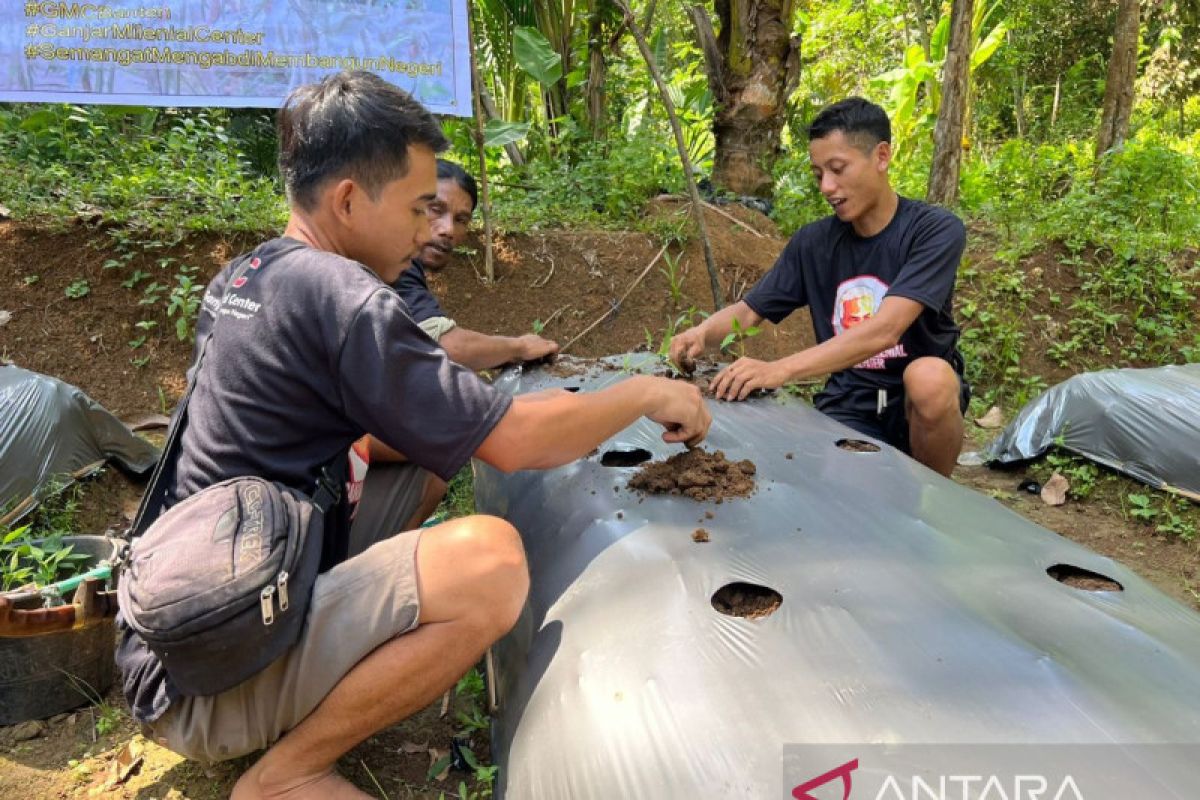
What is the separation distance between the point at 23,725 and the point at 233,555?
1.19 meters

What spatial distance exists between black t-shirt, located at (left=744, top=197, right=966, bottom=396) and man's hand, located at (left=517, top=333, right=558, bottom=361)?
2.77ft

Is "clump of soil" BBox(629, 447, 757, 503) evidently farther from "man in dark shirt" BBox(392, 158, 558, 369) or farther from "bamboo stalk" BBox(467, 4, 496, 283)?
"bamboo stalk" BBox(467, 4, 496, 283)

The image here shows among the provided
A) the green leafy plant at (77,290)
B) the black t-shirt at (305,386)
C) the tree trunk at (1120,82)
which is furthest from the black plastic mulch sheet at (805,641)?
the tree trunk at (1120,82)

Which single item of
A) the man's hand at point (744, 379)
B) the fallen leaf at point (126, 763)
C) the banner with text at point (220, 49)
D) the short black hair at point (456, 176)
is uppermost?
the banner with text at point (220, 49)

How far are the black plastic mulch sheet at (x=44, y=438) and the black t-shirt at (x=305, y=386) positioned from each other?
4.89 ft

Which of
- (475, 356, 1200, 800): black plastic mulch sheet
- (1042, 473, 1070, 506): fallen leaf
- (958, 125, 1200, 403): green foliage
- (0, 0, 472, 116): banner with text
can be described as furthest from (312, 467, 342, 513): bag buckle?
(958, 125, 1200, 403): green foliage

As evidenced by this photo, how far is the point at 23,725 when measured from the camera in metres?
1.90

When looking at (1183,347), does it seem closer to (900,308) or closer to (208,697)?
(900,308)

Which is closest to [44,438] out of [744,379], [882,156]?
[744,379]

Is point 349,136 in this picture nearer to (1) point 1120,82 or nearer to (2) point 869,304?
(2) point 869,304

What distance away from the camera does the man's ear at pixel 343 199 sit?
151 cm

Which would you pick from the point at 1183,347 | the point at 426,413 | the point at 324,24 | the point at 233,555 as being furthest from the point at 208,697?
the point at 1183,347

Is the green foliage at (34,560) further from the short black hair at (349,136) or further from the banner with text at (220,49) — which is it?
the banner with text at (220,49)

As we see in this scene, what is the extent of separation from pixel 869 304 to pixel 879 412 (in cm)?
40
